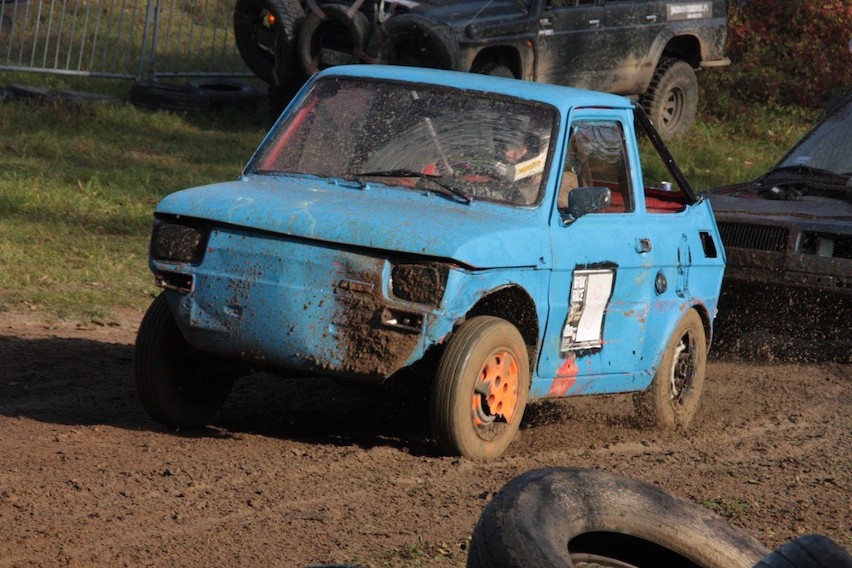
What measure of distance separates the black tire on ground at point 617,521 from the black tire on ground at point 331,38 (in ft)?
36.7

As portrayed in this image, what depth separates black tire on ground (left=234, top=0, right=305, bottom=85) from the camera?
51.6ft

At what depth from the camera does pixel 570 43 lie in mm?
15930

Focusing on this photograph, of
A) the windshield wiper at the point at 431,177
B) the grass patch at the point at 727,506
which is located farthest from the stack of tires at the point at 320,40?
the grass patch at the point at 727,506

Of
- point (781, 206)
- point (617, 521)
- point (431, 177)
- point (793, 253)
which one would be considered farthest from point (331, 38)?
point (617, 521)

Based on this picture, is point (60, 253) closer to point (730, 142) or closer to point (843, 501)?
point (843, 501)

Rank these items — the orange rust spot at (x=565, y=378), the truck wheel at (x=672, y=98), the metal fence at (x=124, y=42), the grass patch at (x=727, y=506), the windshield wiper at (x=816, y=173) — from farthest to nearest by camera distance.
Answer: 1. the truck wheel at (x=672, y=98)
2. the metal fence at (x=124, y=42)
3. the windshield wiper at (x=816, y=173)
4. the orange rust spot at (x=565, y=378)
5. the grass patch at (x=727, y=506)

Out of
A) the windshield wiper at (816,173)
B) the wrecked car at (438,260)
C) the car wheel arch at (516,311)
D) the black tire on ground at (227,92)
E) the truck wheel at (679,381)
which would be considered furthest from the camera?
the black tire on ground at (227,92)

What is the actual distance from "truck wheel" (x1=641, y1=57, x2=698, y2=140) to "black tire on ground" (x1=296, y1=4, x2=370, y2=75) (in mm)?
4235

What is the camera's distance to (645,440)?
7395mm

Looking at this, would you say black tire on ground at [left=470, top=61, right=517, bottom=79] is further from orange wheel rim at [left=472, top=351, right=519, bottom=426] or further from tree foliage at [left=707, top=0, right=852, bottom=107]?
orange wheel rim at [left=472, top=351, right=519, bottom=426]

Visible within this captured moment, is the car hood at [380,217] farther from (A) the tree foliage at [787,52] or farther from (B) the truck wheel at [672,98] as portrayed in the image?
(A) the tree foliage at [787,52]

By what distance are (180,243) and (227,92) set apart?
11.3m

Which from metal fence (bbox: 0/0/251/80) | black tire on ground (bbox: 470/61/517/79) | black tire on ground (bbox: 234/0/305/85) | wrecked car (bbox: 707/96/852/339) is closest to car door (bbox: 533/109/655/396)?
wrecked car (bbox: 707/96/852/339)

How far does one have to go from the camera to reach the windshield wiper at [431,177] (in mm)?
6547
